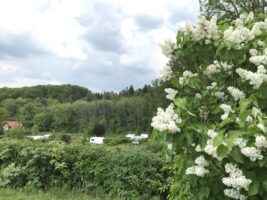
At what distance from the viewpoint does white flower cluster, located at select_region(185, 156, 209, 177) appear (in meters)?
2.58

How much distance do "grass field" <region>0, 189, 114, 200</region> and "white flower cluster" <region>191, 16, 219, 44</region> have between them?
527 centimetres

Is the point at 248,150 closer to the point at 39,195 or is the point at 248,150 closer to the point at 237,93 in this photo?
the point at 237,93

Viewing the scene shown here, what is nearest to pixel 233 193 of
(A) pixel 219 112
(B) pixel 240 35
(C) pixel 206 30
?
(A) pixel 219 112

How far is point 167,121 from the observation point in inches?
106

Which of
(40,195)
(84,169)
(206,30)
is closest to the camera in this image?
(206,30)

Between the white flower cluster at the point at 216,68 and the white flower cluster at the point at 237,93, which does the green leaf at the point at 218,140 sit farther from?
the white flower cluster at the point at 216,68

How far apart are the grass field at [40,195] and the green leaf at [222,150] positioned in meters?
6.17

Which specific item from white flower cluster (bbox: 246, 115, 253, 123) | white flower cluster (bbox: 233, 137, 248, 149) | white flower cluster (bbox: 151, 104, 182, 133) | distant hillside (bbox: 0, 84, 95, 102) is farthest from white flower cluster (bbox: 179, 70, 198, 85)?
distant hillside (bbox: 0, 84, 95, 102)

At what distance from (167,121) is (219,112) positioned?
66 cm

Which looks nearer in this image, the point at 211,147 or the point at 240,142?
the point at 240,142

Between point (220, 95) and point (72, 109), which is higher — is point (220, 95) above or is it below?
below

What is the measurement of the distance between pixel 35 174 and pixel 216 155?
7.47 metres

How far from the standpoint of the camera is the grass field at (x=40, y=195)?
325 inches

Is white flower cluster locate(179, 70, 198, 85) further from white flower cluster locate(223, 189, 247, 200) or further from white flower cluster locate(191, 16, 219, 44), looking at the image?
white flower cluster locate(223, 189, 247, 200)
